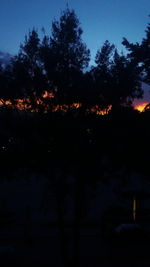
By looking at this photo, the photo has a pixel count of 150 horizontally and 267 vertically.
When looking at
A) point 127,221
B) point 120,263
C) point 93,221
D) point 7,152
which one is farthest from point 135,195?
point 7,152

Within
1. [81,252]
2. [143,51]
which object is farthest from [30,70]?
[81,252]

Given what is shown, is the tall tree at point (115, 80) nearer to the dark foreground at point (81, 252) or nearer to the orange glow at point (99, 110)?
the orange glow at point (99, 110)

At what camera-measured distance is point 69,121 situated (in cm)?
1127

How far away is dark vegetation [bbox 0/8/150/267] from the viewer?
11375mm

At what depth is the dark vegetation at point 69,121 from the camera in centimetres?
1138

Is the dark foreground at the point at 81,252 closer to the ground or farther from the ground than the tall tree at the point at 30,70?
closer to the ground

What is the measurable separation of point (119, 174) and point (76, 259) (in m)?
3.02

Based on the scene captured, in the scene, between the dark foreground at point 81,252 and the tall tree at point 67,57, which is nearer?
the tall tree at point 67,57

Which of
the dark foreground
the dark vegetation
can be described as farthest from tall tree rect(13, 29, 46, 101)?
the dark foreground

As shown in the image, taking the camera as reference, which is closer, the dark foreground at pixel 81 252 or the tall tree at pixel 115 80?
the tall tree at pixel 115 80

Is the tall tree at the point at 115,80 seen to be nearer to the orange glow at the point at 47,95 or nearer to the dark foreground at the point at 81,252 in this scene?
the orange glow at the point at 47,95

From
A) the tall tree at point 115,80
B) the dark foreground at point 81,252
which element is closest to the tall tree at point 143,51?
the tall tree at point 115,80

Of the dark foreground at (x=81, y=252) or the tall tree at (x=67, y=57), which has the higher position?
the tall tree at (x=67, y=57)

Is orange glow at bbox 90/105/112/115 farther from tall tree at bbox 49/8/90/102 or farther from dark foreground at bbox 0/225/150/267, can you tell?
dark foreground at bbox 0/225/150/267
